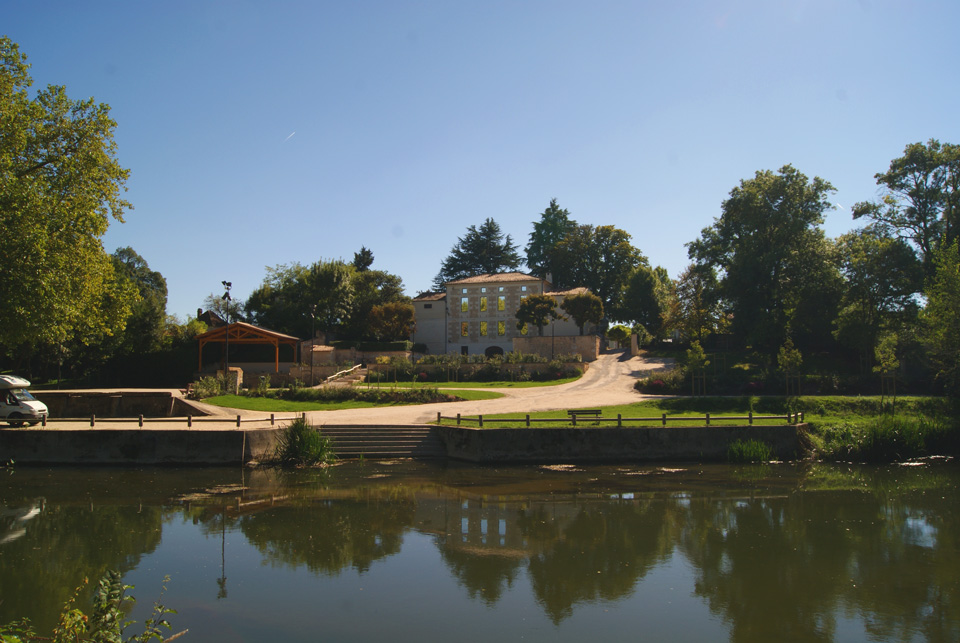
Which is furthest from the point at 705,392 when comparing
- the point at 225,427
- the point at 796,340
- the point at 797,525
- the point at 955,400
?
the point at 225,427

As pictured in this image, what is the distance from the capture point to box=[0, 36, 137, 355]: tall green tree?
65.9ft

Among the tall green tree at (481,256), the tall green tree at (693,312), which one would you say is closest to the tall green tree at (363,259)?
the tall green tree at (481,256)

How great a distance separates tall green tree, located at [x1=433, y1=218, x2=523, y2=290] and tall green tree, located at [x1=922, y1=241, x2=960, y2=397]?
49.1 metres

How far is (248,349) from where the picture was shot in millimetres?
45156

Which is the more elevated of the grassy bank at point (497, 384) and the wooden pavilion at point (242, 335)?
the wooden pavilion at point (242, 335)

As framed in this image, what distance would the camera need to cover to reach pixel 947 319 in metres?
26.7

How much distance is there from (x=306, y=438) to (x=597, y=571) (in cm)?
1234

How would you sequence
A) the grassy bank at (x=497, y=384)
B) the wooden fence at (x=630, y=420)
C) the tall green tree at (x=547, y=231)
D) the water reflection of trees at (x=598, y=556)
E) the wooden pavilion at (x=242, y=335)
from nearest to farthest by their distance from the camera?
the water reflection of trees at (x=598, y=556) → the wooden fence at (x=630, y=420) → the grassy bank at (x=497, y=384) → the wooden pavilion at (x=242, y=335) → the tall green tree at (x=547, y=231)

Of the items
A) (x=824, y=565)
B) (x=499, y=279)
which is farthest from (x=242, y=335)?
(x=824, y=565)

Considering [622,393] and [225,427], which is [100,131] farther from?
[622,393]

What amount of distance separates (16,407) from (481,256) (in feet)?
183

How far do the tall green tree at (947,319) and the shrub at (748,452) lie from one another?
461 inches

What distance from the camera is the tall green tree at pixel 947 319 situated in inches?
1049

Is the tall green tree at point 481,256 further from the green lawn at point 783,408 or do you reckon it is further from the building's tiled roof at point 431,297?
the green lawn at point 783,408
